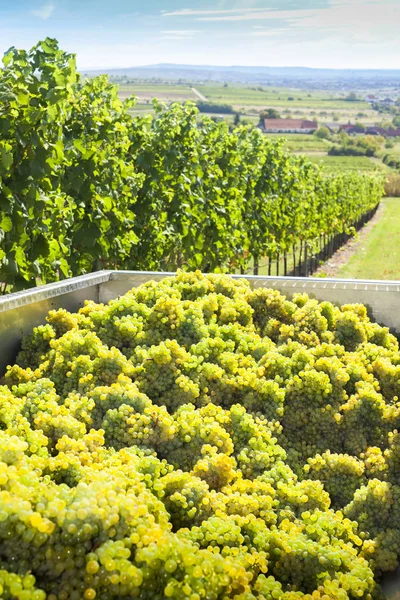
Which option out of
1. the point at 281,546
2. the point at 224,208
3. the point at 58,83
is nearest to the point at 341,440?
the point at 281,546

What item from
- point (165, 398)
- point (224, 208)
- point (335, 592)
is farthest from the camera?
point (224, 208)

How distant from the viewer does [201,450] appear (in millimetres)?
2541

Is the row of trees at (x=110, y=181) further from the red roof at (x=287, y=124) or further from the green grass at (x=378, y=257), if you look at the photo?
the red roof at (x=287, y=124)

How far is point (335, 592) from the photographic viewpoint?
1977mm

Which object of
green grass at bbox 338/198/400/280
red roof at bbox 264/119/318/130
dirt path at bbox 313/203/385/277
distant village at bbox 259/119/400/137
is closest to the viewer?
green grass at bbox 338/198/400/280

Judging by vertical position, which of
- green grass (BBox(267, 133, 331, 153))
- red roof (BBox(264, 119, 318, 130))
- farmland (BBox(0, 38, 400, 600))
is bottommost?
green grass (BBox(267, 133, 331, 153))

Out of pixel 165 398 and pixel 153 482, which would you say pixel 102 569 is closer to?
pixel 153 482

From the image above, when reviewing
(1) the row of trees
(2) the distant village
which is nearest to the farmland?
(1) the row of trees

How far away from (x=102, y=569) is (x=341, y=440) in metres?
1.46

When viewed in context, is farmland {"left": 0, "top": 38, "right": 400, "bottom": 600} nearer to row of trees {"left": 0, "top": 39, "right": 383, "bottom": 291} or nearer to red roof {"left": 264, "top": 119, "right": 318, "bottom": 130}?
row of trees {"left": 0, "top": 39, "right": 383, "bottom": 291}

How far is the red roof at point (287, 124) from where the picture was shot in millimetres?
151625

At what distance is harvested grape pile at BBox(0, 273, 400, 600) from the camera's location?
1750 millimetres

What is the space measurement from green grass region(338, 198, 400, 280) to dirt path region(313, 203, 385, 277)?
1.01ft

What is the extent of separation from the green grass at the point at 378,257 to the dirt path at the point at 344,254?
306 millimetres
